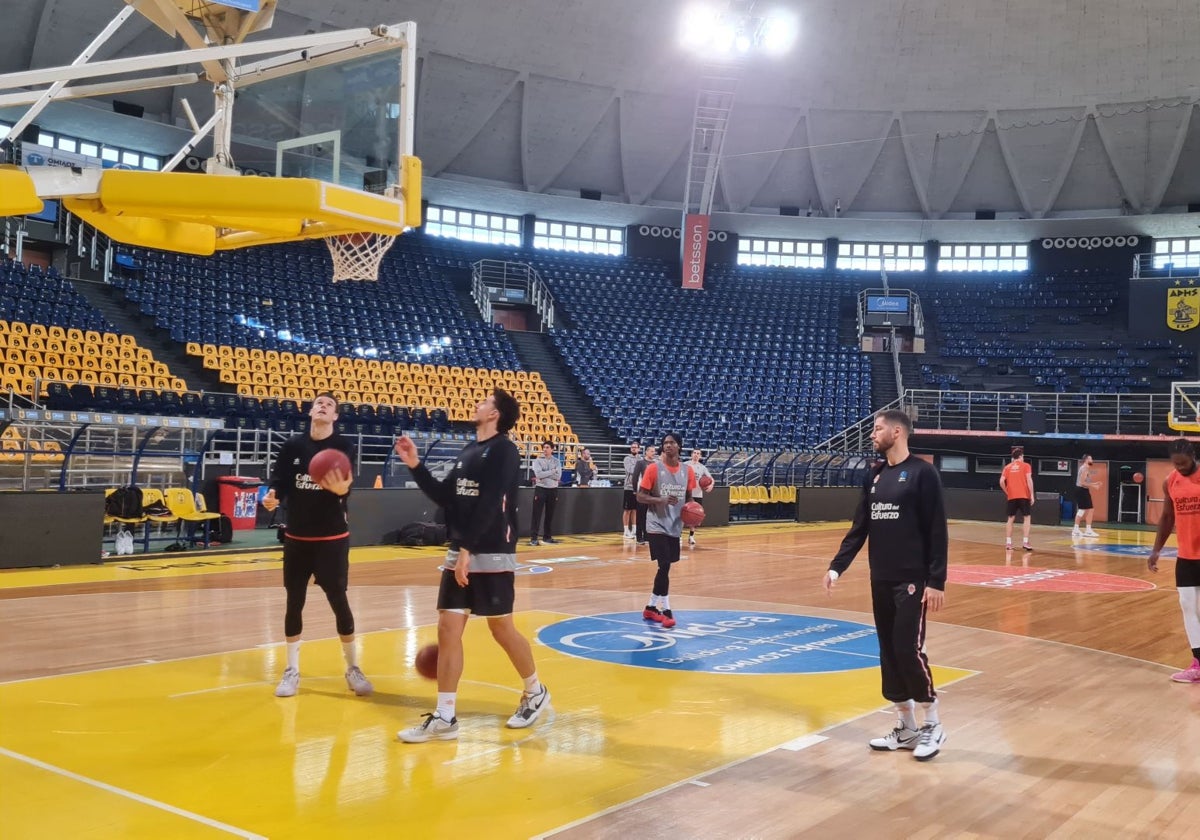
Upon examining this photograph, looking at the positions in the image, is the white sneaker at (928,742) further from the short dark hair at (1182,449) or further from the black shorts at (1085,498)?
the black shorts at (1085,498)

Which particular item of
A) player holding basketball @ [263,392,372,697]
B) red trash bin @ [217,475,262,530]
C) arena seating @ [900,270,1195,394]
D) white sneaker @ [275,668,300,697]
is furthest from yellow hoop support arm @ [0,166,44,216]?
arena seating @ [900,270,1195,394]

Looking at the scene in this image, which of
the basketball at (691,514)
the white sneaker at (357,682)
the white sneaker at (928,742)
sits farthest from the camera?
the basketball at (691,514)

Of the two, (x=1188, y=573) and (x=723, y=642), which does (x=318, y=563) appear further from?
(x=1188, y=573)

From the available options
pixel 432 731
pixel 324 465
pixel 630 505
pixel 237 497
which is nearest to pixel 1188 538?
pixel 432 731

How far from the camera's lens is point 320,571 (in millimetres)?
6637

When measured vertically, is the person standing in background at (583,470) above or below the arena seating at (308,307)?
below

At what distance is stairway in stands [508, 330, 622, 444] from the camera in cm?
3091

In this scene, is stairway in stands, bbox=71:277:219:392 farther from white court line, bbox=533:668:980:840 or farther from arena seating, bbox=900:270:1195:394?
arena seating, bbox=900:270:1195:394

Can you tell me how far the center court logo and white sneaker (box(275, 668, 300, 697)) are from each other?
2.41 meters

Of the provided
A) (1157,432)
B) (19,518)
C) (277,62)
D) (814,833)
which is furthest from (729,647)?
(1157,432)

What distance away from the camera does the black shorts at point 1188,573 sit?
7.77 metres

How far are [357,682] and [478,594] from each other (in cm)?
142

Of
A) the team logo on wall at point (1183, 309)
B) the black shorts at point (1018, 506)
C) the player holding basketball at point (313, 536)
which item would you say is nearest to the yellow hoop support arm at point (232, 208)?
the player holding basketball at point (313, 536)

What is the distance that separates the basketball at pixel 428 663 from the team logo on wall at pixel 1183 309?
3788 cm
